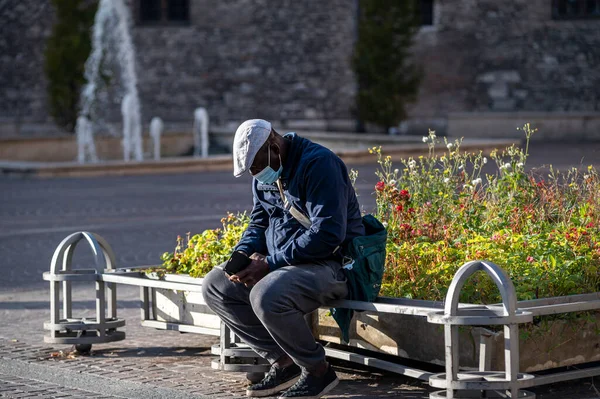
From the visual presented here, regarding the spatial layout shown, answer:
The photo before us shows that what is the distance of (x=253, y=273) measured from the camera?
202 inches

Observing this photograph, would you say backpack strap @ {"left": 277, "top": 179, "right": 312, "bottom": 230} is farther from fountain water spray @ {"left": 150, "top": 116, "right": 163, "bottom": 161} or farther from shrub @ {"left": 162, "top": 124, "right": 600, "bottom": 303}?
fountain water spray @ {"left": 150, "top": 116, "right": 163, "bottom": 161}

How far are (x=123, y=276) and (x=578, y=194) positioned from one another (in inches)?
111

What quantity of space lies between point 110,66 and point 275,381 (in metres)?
23.0

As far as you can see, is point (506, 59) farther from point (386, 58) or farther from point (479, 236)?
point (479, 236)

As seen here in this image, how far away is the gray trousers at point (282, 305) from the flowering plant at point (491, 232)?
691mm

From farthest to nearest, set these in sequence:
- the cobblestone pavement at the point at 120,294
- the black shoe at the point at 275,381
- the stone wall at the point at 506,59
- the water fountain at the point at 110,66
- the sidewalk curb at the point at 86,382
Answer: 1. the water fountain at the point at 110,66
2. the stone wall at the point at 506,59
3. the cobblestone pavement at the point at 120,294
4. the sidewalk curb at the point at 86,382
5. the black shoe at the point at 275,381

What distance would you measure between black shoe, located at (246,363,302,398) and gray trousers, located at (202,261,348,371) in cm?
7

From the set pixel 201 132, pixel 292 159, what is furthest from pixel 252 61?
pixel 292 159

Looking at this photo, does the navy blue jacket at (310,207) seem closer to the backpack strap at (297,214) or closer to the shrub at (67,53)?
the backpack strap at (297,214)

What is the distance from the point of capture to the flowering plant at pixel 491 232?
18.1ft

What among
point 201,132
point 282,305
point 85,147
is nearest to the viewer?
point 282,305

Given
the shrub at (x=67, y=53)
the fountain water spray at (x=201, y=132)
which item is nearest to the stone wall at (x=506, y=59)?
the fountain water spray at (x=201, y=132)

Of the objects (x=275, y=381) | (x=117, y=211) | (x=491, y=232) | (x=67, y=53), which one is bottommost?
(x=117, y=211)

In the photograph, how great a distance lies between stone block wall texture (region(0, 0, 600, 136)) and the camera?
2650 cm
